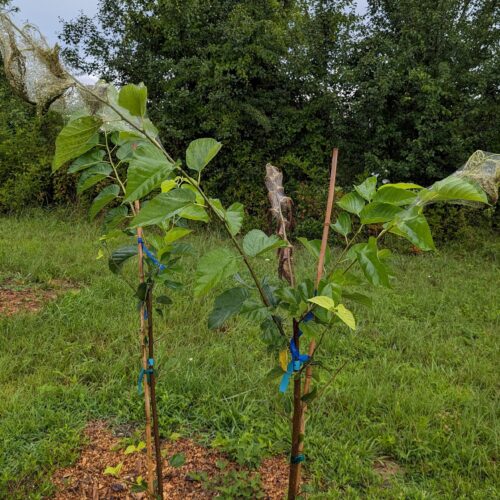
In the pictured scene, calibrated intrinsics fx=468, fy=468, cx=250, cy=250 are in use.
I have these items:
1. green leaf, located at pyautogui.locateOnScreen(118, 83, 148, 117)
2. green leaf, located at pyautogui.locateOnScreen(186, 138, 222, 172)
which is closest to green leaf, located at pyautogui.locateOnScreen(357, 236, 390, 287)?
green leaf, located at pyautogui.locateOnScreen(186, 138, 222, 172)

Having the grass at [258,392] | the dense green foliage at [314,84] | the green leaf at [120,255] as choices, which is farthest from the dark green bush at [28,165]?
the green leaf at [120,255]

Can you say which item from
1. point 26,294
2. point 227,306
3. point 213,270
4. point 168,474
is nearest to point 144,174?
point 213,270

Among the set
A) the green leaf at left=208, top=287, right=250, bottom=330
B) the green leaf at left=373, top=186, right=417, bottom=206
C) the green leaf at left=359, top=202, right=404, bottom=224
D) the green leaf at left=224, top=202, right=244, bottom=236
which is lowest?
the green leaf at left=208, top=287, right=250, bottom=330

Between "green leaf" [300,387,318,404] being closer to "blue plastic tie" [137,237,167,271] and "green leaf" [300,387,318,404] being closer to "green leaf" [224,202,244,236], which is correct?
"green leaf" [224,202,244,236]

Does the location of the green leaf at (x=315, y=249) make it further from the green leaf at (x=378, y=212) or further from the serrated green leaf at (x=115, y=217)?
the serrated green leaf at (x=115, y=217)

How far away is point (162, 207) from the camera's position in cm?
69

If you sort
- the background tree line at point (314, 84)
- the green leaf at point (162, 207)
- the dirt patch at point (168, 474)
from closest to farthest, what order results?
the green leaf at point (162, 207) → the dirt patch at point (168, 474) → the background tree line at point (314, 84)

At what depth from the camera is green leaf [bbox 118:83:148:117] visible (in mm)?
691

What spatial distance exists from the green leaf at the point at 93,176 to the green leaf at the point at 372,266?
63cm

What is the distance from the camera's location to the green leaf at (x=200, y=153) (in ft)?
2.57

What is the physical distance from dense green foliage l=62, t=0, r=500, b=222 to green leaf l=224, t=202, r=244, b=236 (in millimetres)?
5854

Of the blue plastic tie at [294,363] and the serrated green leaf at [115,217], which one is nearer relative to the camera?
the blue plastic tie at [294,363]

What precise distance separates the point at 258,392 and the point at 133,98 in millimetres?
1923

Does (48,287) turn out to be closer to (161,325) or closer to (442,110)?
(161,325)
